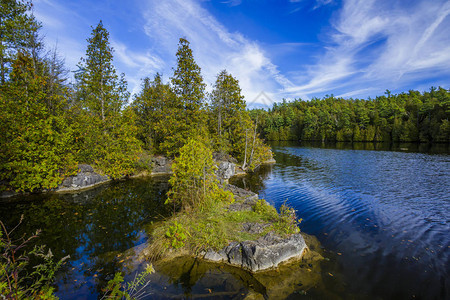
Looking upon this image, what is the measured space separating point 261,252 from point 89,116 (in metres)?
19.1

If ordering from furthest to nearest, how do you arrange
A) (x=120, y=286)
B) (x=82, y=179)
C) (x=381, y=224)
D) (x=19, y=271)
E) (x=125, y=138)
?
1. (x=125, y=138)
2. (x=82, y=179)
3. (x=381, y=224)
4. (x=19, y=271)
5. (x=120, y=286)

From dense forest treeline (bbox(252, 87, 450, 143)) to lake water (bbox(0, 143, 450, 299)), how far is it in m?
47.9

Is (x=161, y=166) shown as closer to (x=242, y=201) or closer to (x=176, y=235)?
(x=242, y=201)

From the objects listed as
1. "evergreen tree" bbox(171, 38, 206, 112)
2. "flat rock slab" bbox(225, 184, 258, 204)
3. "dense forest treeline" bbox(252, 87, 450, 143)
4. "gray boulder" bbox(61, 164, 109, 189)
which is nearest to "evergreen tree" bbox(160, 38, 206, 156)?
"evergreen tree" bbox(171, 38, 206, 112)

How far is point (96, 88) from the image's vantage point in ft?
60.4

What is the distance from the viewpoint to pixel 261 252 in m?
6.10

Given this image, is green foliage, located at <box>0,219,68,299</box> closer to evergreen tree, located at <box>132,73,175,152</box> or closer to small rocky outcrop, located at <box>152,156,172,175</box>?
small rocky outcrop, located at <box>152,156,172,175</box>

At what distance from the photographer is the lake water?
547 centimetres

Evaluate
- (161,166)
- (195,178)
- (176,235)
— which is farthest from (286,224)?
(161,166)

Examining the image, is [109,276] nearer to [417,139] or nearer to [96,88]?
[96,88]

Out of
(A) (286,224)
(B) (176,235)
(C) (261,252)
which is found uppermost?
(A) (286,224)

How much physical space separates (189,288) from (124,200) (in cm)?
943

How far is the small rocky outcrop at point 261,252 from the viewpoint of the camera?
238 inches

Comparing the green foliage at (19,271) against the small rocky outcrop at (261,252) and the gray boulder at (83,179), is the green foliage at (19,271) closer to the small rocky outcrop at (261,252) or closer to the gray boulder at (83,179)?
the small rocky outcrop at (261,252)
